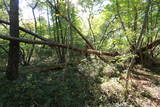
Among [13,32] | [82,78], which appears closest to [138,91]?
[82,78]

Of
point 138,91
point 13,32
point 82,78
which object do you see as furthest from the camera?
point 82,78

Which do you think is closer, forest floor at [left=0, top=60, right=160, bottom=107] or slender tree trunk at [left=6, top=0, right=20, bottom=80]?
forest floor at [left=0, top=60, right=160, bottom=107]

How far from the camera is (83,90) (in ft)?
20.3

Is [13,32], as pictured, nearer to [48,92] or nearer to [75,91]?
[48,92]

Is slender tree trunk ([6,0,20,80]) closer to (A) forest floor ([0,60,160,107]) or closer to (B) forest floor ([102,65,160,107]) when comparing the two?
(A) forest floor ([0,60,160,107])

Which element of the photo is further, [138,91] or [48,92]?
[138,91]

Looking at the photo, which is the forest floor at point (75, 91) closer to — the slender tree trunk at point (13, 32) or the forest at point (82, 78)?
the forest at point (82, 78)

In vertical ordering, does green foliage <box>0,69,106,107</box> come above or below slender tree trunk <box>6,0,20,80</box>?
below

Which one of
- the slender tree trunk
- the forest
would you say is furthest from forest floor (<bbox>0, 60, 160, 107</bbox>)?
the slender tree trunk

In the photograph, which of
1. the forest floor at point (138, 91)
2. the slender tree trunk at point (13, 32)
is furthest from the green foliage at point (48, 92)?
the slender tree trunk at point (13, 32)

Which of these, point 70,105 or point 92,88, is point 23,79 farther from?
point 92,88

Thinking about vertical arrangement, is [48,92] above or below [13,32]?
below

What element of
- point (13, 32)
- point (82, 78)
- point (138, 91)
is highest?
point (13, 32)

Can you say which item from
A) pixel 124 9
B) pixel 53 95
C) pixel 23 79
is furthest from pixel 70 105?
pixel 124 9
